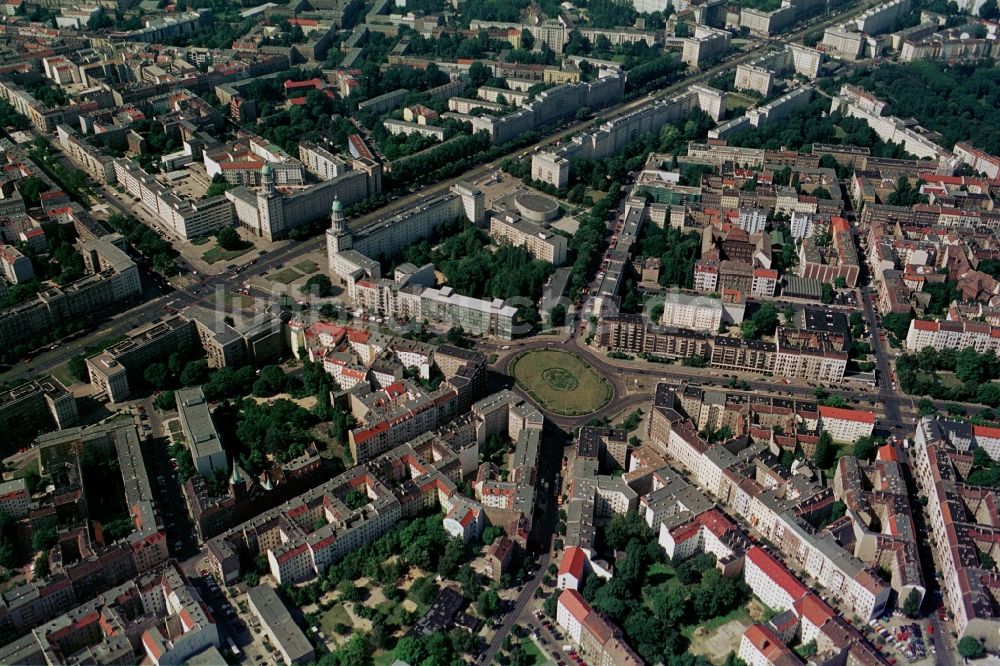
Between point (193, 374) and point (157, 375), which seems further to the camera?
point (193, 374)

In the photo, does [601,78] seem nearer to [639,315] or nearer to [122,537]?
[639,315]

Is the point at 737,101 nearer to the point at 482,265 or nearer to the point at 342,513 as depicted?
the point at 482,265

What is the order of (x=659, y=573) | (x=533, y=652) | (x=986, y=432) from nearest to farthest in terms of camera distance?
(x=533, y=652) → (x=659, y=573) → (x=986, y=432)

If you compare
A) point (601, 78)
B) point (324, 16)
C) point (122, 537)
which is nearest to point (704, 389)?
point (122, 537)

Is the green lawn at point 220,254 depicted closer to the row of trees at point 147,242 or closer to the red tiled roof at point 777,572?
the row of trees at point 147,242

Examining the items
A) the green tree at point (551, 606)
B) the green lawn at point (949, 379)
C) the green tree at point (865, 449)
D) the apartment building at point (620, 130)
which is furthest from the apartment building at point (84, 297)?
the green lawn at point (949, 379)

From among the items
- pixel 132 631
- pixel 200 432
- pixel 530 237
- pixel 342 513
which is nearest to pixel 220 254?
pixel 200 432
